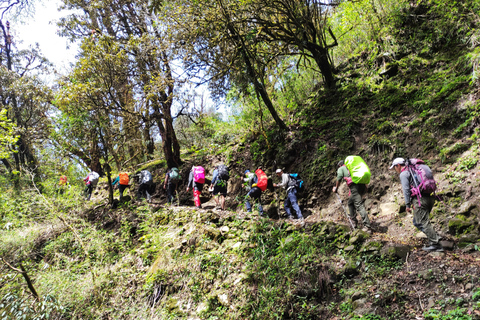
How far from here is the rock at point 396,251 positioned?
4.01 m

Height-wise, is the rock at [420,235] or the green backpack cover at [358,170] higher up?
the green backpack cover at [358,170]

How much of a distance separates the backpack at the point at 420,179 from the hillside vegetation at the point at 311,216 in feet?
2.63

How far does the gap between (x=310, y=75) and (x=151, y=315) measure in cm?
1072

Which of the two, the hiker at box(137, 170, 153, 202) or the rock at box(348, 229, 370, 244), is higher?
the hiker at box(137, 170, 153, 202)

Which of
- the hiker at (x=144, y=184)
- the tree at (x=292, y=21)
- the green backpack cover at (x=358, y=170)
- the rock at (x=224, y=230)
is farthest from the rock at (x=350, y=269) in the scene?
the hiker at (x=144, y=184)

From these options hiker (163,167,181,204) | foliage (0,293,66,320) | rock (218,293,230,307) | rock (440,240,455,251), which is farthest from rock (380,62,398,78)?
foliage (0,293,66,320)

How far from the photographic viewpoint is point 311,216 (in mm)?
7445

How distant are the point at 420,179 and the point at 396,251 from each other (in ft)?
4.48

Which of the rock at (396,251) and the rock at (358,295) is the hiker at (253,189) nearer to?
the rock at (396,251)

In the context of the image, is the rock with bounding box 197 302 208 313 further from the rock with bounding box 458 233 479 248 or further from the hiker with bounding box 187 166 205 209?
the rock with bounding box 458 233 479 248

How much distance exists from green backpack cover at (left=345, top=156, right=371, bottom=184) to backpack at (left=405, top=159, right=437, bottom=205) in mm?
1034

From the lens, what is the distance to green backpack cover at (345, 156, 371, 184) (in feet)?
18.2

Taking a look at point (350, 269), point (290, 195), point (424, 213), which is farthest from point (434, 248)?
point (290, 195)

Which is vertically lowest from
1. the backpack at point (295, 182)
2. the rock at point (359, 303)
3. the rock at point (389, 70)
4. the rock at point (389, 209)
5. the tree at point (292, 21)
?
the rock at point (389, 209)
